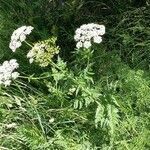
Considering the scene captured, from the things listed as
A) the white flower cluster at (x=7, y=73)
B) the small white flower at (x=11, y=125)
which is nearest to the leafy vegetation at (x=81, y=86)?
the small white flower at (x=11, y=125)

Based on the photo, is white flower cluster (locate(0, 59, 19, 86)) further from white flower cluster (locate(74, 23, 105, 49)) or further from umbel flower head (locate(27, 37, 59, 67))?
white flower cluster (locate(74, 23, 105, 49))

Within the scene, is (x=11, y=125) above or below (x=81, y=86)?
below

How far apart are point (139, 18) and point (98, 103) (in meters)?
1.38

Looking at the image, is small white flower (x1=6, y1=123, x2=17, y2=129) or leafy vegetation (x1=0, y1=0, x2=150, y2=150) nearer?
leafy vegetation (x1=0, y1=0, x2=150, y2=150)

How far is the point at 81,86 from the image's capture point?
284 cm

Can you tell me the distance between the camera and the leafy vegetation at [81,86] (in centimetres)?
296

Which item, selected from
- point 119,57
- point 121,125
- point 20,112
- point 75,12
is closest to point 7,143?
point 20,112

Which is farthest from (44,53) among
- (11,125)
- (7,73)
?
(11,125)

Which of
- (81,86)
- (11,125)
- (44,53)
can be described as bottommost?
(11,125)

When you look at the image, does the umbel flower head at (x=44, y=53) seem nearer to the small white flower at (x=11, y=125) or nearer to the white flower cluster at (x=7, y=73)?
the white flower cluster at (x=7, y=73)

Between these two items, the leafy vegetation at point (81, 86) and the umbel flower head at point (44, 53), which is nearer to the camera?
the umbel flower head at point (44, 53)

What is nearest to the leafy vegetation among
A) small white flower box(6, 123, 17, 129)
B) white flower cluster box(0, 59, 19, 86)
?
small white flower box(6, 123, 17, 129)

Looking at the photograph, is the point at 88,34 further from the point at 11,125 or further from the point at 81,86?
the point at 11,125

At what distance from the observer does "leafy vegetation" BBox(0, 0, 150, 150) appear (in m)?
2.96
